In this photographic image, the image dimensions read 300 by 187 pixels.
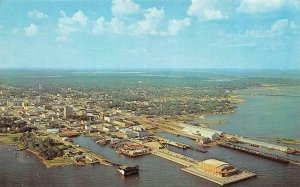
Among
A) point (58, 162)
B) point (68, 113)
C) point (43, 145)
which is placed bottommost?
Answer: point (58, 162)

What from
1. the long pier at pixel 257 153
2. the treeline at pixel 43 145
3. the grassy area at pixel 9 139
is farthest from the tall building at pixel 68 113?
the long pier at pixel 257 153

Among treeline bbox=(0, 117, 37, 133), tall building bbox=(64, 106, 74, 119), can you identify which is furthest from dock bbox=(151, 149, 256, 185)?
tall building bbox=(64, 106, 74, 119)

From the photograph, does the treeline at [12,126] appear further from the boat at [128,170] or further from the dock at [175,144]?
the boat at [128,170]

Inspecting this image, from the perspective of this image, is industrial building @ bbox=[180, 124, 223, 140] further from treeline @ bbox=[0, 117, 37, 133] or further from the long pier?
treeline @ bbox=[0, 117, 37, 133]

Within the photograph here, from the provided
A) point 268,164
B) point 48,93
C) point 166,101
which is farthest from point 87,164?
point 48,93

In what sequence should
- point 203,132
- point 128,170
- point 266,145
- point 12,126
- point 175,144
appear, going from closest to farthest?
point 128,170, point 266,145, point 175,144, point 203,132, point 12,126

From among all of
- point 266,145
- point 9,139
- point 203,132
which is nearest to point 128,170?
point 203,132

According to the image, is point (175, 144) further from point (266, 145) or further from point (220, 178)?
point (220, 178)

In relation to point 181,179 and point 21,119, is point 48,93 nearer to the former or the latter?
point 21,119
